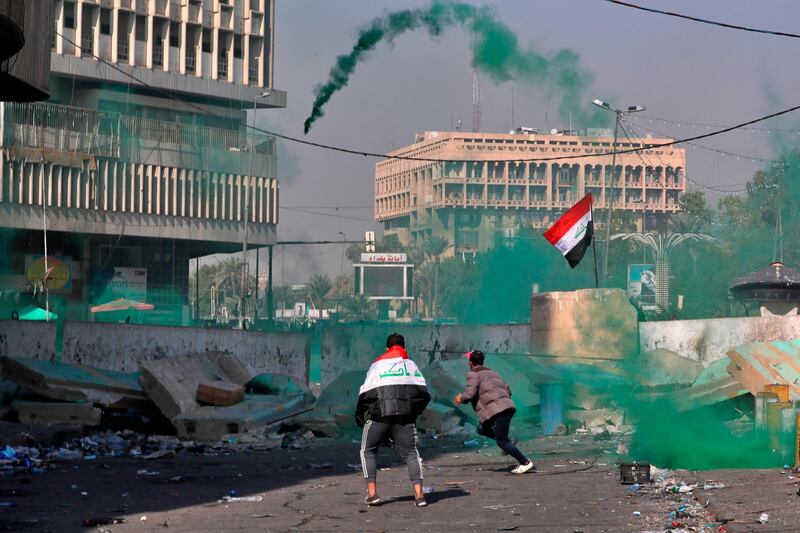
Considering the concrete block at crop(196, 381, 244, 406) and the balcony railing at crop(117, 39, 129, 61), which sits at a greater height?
the balcony railing at crop(117, 39, 129, 61)

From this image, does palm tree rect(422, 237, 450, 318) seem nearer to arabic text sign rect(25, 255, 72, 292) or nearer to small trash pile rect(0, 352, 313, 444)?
arabic text sign rect(25, 255, 72, 292)

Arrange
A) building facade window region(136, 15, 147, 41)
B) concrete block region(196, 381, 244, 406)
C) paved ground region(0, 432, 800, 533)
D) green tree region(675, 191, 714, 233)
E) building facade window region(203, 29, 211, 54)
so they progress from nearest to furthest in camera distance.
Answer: paved ground region(0, 432, 800, 533), concrete block region(196, 381, 244, 406), building facade window region(136, 15, 147, 41), building facade window region(203, 29, 211, 54), green tree region(675, 191, 714, 233)

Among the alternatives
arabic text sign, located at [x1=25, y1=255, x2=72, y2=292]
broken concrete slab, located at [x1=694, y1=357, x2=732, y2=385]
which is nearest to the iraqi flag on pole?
broken concrete slab, located at [x1=694, y1=357, x2=732, y2=385]

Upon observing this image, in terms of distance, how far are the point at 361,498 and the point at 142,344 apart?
12.7m

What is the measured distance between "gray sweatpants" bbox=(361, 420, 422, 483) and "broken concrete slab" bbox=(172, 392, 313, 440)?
8.81 meters

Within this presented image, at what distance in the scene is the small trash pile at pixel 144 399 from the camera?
19750mm

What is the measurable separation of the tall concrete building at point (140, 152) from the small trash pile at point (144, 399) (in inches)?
1466

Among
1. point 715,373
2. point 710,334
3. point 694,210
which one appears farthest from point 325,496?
point 694,210

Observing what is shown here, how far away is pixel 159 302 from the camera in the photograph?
68125 millimetres

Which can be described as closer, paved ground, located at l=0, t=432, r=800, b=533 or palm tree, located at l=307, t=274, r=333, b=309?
paved ground, located at l=0, t=432, r=800, b=533

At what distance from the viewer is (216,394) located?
2094cm

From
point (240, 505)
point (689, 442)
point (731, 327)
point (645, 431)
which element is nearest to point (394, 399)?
point (240, 505)

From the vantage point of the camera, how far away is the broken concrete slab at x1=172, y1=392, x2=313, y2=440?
20.2 m

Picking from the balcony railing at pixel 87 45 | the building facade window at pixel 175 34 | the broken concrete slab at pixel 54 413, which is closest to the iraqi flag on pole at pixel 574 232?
the broken concrete slab at pixel 54 413
